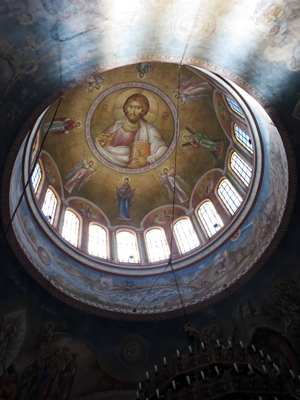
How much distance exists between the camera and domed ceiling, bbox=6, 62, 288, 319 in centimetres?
1255

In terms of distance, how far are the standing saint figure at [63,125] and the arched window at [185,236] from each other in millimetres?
7076

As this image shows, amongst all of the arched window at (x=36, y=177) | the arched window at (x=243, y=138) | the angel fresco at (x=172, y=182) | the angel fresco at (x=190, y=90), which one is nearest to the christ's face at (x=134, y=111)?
the angel fresco at (x=190, y=90)

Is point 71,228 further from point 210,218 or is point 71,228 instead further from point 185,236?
point 210,218

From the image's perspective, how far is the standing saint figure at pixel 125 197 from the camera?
18250 mm

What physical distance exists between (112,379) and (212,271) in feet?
18.3

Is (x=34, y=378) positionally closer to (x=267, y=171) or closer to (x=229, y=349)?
(x=229, y=349)

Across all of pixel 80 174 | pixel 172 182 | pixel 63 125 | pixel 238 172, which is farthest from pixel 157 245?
pixel 63 125

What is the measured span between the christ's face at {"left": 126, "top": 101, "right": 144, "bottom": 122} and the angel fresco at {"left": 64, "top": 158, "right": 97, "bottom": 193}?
310cm

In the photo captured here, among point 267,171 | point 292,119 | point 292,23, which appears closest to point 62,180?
point 267,171

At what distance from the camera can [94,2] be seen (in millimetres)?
7750

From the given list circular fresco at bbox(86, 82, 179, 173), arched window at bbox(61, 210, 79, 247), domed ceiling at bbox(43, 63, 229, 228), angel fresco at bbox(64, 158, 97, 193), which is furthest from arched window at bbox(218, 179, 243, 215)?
arched window at bbox(61, 210, 79, 247)

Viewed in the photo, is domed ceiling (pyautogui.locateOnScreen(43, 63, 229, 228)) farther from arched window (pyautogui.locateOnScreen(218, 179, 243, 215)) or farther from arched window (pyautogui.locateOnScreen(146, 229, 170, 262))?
arched window (pyautogui.locateOnScreen(218, 179, 243, 215))

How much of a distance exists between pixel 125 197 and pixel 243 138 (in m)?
6.90

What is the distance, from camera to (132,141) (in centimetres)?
1870
